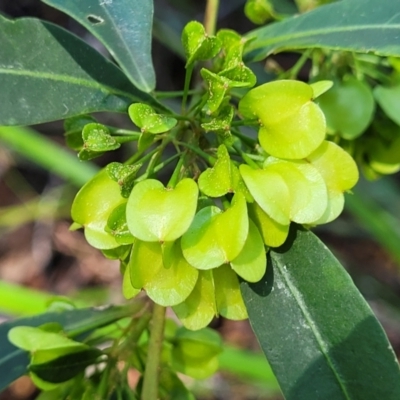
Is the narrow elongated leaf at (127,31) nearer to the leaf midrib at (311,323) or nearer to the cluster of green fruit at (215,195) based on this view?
the cluster of green fruit at (215,195)

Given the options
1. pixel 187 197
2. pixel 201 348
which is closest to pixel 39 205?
pixel 201 348

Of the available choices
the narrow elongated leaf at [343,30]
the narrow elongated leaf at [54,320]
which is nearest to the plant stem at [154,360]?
the narrow elongated leaf at [54,320]

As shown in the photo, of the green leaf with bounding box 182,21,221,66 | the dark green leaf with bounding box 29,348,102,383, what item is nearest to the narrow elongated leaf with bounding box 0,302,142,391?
the dark green leaf with bounding box 29,348,102,383

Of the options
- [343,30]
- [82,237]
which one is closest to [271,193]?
[343,30]

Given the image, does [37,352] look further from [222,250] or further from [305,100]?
[305,100]

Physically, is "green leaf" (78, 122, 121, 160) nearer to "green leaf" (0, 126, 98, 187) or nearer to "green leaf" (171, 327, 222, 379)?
"green leaf" (171, 327, 222, 379)

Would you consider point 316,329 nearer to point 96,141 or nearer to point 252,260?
point 252,260
